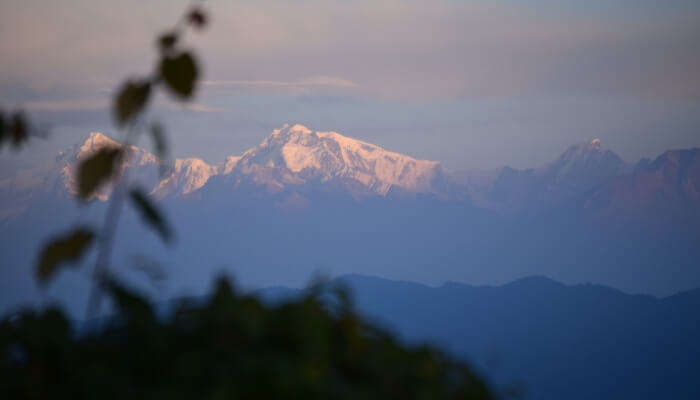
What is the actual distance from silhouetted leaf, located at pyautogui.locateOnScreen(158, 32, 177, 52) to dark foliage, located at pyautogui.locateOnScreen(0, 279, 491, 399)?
1796mm

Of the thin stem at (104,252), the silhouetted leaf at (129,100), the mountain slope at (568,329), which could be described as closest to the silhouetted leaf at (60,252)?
the thin stem at (104,252)

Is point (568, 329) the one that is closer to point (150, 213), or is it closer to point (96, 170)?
point (150, 213)

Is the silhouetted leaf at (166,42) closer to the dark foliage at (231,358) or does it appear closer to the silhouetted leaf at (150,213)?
the silhouetted leaf at (150,213)

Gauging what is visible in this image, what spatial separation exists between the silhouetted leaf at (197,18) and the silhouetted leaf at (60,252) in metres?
1.68

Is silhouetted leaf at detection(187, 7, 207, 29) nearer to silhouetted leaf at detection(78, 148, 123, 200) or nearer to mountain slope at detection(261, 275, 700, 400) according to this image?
silhouetted leaf at detection(78, 148, 123, 200)

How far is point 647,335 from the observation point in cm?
10562

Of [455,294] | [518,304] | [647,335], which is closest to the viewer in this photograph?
[647,335]

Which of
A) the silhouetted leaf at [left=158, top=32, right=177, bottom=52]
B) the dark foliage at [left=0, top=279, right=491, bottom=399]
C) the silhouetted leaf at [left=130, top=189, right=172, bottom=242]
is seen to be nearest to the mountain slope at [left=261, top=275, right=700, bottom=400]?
the silhouetted leaf at [left=130, top=189, right=172, bottom=242]

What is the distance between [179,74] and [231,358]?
2.11 metres

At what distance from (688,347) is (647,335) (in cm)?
801

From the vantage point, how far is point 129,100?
12.3 feet

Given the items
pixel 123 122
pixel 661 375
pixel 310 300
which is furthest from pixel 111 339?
pixel 661 375

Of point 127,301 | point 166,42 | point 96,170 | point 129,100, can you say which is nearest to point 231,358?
point 127,301

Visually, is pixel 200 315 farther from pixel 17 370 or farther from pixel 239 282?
pixel 17 370
